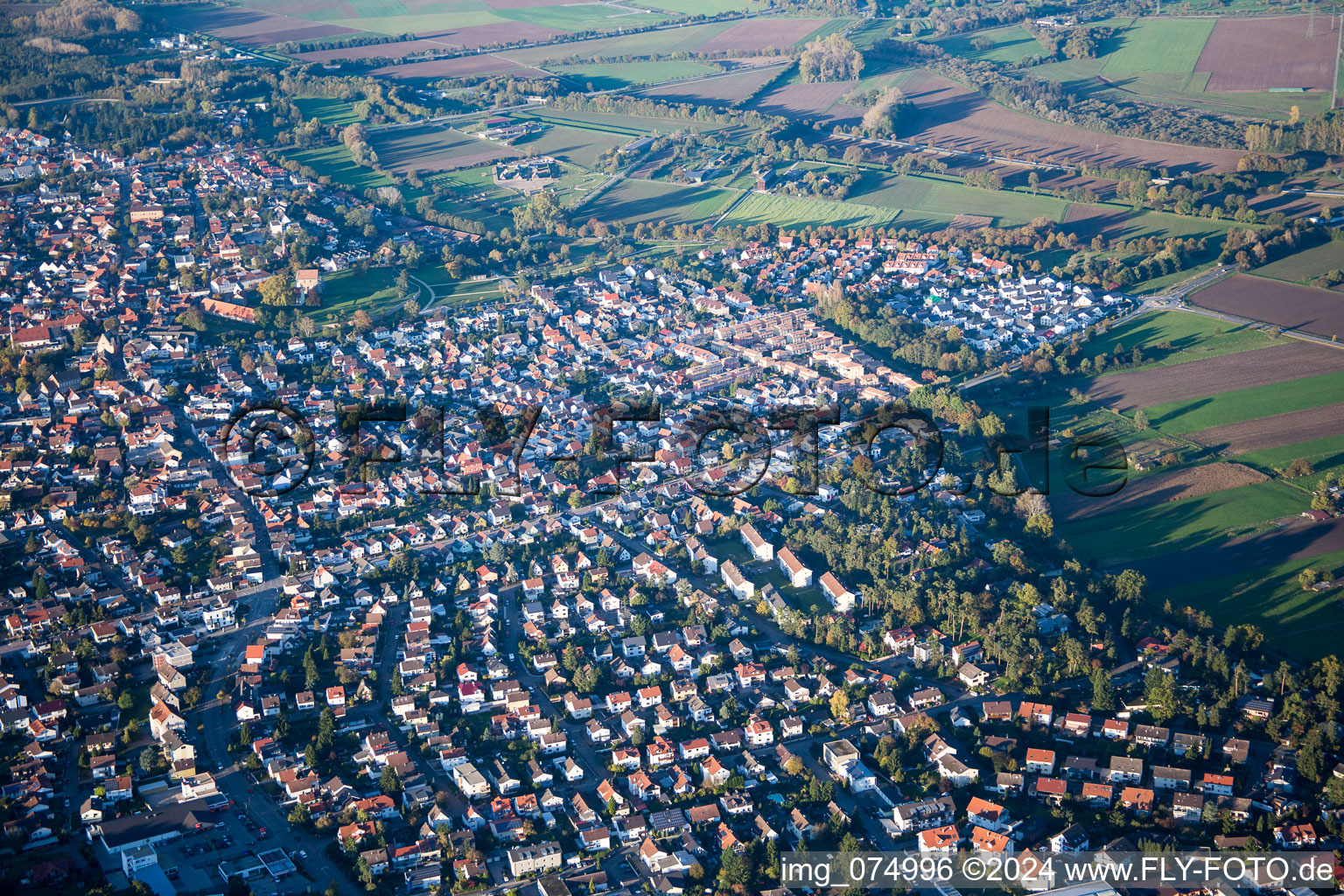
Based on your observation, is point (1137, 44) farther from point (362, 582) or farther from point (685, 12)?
point (362, 582)

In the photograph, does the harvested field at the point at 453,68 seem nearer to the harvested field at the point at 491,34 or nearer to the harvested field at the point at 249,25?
the harvested field at the point at 491,34

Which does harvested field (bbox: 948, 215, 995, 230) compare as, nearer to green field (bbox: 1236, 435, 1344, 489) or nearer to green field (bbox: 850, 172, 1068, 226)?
green field (bbox: 850, 172, 1068, 226)

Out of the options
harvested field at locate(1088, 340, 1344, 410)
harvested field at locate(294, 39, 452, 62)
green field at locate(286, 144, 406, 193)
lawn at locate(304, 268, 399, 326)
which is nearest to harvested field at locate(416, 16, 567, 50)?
harvested field at locate(294, 39, 452, 62)

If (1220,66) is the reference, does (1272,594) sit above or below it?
below

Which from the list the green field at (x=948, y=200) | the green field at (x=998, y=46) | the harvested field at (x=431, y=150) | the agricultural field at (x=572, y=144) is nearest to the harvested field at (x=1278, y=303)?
the green field at (x=948, y=200)

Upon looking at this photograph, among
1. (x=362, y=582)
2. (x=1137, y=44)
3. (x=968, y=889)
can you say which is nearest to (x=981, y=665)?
(x=968, y=889)

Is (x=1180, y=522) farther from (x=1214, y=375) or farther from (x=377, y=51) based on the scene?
(x=377, y=51)

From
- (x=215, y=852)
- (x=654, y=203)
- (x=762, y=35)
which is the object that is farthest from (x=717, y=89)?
(x=215, y=852)
